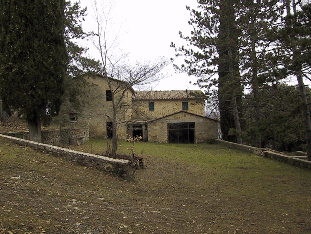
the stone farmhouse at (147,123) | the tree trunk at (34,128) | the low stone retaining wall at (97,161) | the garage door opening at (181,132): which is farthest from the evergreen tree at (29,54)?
→ the garage door opening at (181,132)

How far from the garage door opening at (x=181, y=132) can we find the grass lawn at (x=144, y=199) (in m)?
15.3

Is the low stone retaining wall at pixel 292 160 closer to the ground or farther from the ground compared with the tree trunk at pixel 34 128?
closer to the ground

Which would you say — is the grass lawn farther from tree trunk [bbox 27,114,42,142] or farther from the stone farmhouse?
the stone farmhouse

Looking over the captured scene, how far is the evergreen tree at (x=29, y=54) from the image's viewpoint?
12.4 metres

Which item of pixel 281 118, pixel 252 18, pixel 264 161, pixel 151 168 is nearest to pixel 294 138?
pixel 264 161

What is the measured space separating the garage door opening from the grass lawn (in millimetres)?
15286

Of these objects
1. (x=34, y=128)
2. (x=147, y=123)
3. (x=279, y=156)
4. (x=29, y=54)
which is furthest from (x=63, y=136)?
(x=279, y=156)

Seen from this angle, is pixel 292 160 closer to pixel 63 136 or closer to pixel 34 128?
pixel 34 128

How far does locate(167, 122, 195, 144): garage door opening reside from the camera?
2770cm

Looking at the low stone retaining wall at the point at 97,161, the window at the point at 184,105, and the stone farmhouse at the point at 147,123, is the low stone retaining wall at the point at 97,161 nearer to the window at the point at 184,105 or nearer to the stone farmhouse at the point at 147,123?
the stone farmhouse at the point at 147,123

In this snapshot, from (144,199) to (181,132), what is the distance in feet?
67.4

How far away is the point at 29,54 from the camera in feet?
41.5

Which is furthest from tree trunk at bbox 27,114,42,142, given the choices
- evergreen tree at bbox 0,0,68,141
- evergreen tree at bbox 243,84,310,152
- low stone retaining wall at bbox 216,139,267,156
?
low stone retaining wall at bbox 216,139,267,156

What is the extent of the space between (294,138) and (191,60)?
11275mm
